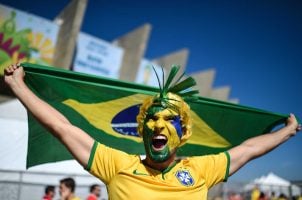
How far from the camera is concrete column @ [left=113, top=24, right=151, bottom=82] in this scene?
81.8ft

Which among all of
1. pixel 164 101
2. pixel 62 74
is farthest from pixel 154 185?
pixel 62 74

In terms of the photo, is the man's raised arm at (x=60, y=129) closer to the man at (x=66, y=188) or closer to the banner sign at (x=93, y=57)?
the man at (x=66, y=188)

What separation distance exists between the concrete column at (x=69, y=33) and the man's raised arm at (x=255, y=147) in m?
18.1

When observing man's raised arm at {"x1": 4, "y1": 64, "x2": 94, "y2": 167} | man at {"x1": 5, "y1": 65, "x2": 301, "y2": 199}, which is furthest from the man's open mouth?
man's raised arm at {"x1": 4, "y1": 64, "x2": 94, "y2": 167}

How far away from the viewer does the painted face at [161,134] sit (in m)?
2.50

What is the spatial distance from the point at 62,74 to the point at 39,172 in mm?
7532

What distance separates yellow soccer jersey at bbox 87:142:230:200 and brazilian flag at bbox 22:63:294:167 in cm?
98

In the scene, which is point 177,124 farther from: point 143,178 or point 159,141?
point 143,178

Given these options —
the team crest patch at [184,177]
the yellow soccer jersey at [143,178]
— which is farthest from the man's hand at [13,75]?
the team crest patch at [184,177]

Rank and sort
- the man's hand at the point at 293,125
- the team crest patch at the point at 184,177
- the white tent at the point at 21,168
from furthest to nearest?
the white tent at the point at 21,168 → the man's hand at the point at 293,125 → the team crest patch at the point at 184,177

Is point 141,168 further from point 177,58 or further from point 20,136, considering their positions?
point 177,58

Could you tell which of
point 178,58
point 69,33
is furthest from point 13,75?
point 178,58

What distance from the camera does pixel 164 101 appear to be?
268 centimetres

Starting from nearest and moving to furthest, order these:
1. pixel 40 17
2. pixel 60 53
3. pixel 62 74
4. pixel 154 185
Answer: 1. pixel 154 185
2. pixel 62 74
3. pixel 40 17
4. pixel 60 53
